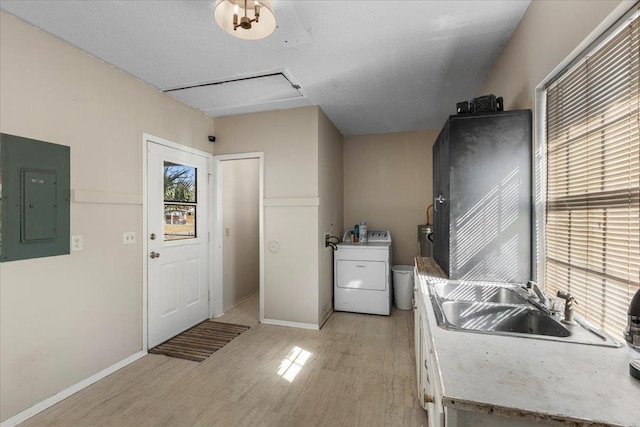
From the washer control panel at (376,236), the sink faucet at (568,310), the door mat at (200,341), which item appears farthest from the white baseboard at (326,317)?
the sink faucet at (568,310)

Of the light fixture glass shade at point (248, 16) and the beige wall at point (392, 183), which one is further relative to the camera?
the beige wall at point (392, 183)

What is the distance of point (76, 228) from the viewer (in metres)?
2.12

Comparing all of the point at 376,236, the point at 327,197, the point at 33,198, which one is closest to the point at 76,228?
the point at 33,198

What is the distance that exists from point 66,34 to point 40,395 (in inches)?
96.8

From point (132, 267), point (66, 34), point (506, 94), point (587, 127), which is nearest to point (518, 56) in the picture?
point (506, 94)

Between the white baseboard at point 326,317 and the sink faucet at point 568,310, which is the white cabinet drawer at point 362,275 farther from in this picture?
the sink faucet at point 568,310

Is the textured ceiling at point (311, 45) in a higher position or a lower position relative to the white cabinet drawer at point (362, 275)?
higher

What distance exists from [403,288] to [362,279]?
0.65 meters

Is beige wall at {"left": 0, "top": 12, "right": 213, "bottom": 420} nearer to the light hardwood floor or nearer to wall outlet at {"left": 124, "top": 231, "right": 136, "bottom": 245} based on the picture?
wall outlet at {"left": 124, "top": 231, "right": 136, "bottom": 245}

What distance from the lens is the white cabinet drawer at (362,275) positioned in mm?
3615

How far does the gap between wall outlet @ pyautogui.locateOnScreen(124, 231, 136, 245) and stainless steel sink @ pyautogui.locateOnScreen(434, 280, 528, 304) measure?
254 centimetres

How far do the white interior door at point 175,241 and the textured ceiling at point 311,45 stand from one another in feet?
2.58

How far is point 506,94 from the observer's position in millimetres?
2074

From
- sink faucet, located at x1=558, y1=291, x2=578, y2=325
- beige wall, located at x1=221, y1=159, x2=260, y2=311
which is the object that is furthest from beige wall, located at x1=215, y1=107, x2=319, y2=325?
sink faucet, located at x1=558, y1=291, x2=578, y2=325
